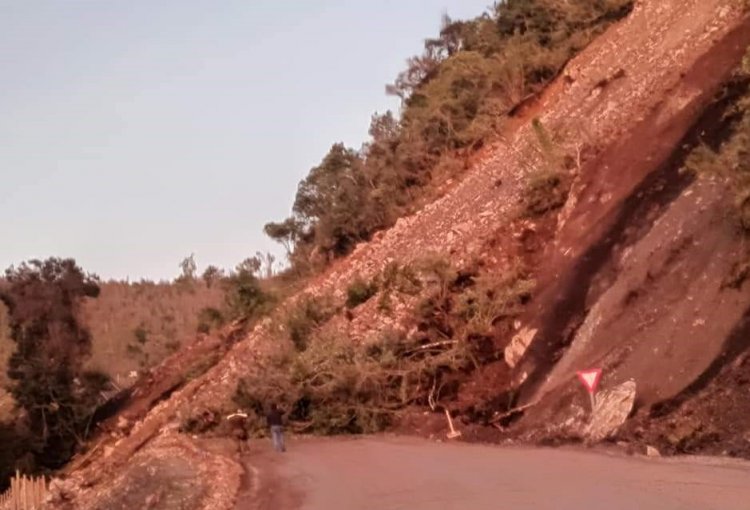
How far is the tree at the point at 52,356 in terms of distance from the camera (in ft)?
128

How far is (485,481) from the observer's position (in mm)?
15891

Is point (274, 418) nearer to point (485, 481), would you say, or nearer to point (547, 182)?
point (485, 481)

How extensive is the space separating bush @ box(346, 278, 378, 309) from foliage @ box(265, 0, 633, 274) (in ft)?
23.5

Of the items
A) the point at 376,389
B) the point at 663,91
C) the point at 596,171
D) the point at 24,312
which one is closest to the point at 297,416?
the point at 376,389

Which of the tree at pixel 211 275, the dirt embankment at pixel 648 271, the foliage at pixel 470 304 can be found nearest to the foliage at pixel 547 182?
the dirt embankment at pixel 648 271

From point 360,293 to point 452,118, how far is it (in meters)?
11.9

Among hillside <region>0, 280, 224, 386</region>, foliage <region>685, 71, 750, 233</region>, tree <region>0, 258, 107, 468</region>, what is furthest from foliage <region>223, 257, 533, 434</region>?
hillside <region>0, 280, 224, 386</region>

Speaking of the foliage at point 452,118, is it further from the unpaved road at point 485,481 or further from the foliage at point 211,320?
the unpaved road at point 485,481

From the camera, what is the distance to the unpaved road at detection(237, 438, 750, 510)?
42.7 ft

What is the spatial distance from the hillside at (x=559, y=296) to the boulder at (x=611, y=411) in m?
0.04

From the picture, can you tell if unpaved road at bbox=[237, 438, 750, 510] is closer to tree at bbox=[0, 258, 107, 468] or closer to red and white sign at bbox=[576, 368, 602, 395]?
red and white sign at bbox=[576, 368, 602, 395]

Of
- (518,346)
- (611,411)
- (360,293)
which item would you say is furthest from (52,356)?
(611,411)

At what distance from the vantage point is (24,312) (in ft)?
135

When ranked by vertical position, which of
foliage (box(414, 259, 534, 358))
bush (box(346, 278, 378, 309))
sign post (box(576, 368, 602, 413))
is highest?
bush (box(346, 278, 378, 309))
